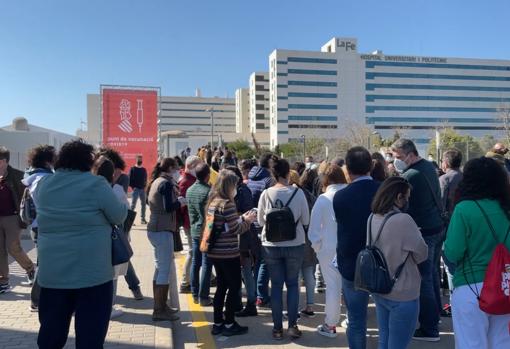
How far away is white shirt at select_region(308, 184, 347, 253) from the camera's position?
15.8ft

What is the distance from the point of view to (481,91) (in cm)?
12850

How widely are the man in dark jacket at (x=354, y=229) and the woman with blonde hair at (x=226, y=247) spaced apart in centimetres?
135

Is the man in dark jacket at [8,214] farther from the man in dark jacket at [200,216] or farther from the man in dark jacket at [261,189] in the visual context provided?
the man in dark jacket at [261,189]

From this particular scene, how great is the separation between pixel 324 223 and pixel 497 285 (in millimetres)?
2311

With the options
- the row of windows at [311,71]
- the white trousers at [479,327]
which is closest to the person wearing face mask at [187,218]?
the white trousers at [479,327]

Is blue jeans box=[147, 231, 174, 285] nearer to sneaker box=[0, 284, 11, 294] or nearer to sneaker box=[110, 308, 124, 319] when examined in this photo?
sneaker box=[110, 308, 124, 319]

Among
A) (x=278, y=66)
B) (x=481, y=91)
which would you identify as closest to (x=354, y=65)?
(x=278, y=66)

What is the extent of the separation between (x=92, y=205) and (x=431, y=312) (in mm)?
3670

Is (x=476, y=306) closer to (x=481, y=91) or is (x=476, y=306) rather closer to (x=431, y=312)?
(x=431, y=312)

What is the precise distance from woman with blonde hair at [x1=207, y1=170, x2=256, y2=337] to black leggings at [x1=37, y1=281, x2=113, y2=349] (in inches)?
67.8

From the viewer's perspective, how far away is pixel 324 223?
4855 millimetres

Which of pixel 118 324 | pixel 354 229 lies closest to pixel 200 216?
pixel 118 324

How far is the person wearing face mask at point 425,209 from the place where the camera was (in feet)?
15.6

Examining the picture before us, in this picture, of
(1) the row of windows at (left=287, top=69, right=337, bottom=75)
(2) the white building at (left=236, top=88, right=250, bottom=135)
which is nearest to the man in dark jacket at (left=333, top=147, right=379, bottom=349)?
(1) the row of windows at (left=287, top=69, right=337, bottom=75)
